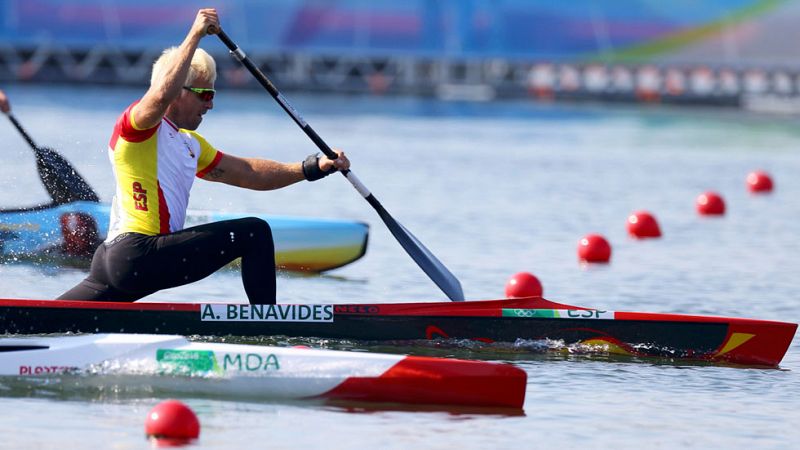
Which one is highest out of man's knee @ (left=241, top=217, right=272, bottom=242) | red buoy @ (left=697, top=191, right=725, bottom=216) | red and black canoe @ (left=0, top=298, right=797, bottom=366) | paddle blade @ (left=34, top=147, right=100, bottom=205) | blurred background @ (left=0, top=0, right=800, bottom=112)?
blurred background @ (left=0, top=0, right=800, bottom=112)

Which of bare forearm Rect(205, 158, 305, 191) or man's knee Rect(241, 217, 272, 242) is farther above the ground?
bare forearm Rect(205, 158, 305, 191)

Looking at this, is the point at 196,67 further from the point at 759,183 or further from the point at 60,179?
the point at 759,183

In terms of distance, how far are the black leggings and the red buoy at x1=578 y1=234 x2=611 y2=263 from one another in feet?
19.8

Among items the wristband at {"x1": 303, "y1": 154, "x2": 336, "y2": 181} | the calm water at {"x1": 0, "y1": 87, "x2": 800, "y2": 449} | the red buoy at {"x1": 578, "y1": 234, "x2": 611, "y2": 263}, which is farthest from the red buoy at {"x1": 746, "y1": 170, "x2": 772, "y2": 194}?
the wristband at {"x1": 303, "y1": 154, "x2": 336, "y2": 181}

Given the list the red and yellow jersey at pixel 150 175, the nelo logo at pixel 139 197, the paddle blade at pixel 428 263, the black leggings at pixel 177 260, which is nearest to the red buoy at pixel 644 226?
the paddle blade at pixel 428 263

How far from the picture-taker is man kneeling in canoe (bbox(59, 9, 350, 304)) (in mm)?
8141

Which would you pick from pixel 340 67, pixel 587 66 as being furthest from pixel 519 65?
pixel 340 67

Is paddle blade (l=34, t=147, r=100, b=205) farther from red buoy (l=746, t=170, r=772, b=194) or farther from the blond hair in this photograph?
red buoy (l=746, t=170, r=772, b=194)

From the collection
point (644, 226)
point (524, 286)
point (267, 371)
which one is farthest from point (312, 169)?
point (644, 226)

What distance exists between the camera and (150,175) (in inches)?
322

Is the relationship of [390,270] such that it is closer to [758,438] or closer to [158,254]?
[158,254]

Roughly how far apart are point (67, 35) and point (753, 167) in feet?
83.7

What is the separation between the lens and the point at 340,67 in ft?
165

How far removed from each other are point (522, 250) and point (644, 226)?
79.2 inches
